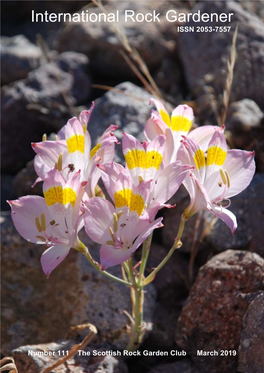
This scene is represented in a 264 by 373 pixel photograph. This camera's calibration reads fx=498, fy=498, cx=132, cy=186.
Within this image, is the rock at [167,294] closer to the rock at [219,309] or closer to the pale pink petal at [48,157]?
the rock at [219,309]

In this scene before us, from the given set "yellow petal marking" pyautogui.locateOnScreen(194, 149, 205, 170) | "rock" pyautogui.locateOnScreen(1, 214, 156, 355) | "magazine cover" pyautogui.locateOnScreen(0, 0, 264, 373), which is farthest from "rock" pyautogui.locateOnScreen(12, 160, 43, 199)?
"yellow petal marking" pyautogui.locateOnScreen(194, 149, 205, 170)

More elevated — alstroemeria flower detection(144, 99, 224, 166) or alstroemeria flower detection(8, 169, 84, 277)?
alstroemeria flower detection(144, 99, 224, 166)

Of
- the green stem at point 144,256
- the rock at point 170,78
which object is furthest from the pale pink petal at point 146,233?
the rock at point 170,78

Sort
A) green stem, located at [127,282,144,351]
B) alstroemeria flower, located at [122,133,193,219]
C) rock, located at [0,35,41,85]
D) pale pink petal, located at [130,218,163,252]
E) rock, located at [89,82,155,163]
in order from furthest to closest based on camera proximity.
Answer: rock, located at [0,35,41,85] → rock, located at [89,82,155,163] → green stem, located at [127,282,144,351] → alstroemeria flower, located at [122,133,193,219] → pale pink petal, located at [130,218,163,252]

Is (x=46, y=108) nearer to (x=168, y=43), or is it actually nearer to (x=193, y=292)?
(x=168, y=43)

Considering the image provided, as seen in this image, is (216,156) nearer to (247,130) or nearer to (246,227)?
(246,227)

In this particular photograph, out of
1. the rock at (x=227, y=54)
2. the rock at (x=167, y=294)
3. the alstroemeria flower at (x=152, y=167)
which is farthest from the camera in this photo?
the rock at (x=227, y=54)

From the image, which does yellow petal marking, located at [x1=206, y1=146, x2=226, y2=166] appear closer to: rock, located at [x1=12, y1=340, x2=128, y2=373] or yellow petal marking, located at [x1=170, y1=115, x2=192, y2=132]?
yellow petal marking, located at [x1=170, y1=115, x2=192, y2=132]
